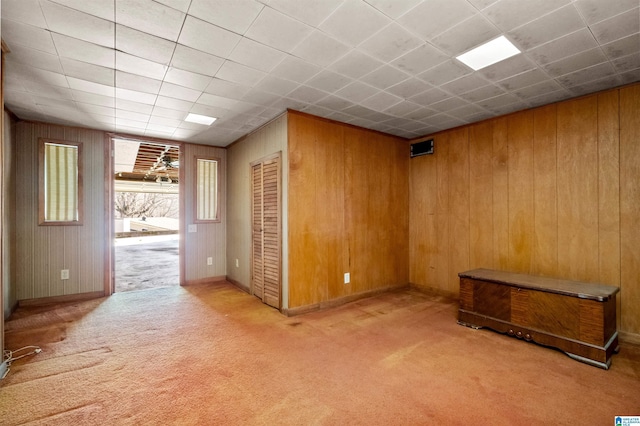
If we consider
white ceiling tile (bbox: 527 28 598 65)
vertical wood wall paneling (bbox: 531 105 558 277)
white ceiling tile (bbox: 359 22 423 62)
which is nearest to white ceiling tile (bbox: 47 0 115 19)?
white ceiling tile (bbox: 359 22 423 62)

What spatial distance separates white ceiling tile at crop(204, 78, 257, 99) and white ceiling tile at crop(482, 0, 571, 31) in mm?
2264

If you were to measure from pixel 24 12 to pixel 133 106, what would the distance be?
5.62 ft

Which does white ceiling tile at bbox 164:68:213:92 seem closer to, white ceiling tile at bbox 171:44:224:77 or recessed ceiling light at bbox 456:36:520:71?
white ceiling tile at bbox 171:44:224:77

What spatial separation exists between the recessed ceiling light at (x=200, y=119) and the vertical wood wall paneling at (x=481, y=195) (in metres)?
3.87

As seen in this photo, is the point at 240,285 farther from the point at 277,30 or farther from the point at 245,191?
the point at 277,30

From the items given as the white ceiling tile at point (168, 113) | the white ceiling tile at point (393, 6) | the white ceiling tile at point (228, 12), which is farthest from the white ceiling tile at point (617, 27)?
the white ceiling tile at point (168, 113)

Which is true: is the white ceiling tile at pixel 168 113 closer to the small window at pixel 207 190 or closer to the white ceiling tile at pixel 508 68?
the small window at pixel 207 190

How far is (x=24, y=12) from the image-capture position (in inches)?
74.4

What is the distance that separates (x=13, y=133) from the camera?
3.98 meters

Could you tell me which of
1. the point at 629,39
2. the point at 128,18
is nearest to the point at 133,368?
the point at 128,18

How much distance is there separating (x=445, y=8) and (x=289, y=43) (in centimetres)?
114

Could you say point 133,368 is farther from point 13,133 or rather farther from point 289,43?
point 13,133

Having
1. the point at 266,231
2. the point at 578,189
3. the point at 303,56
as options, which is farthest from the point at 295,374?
the point at 578,189

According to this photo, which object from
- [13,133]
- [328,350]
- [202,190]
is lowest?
[328,350]
